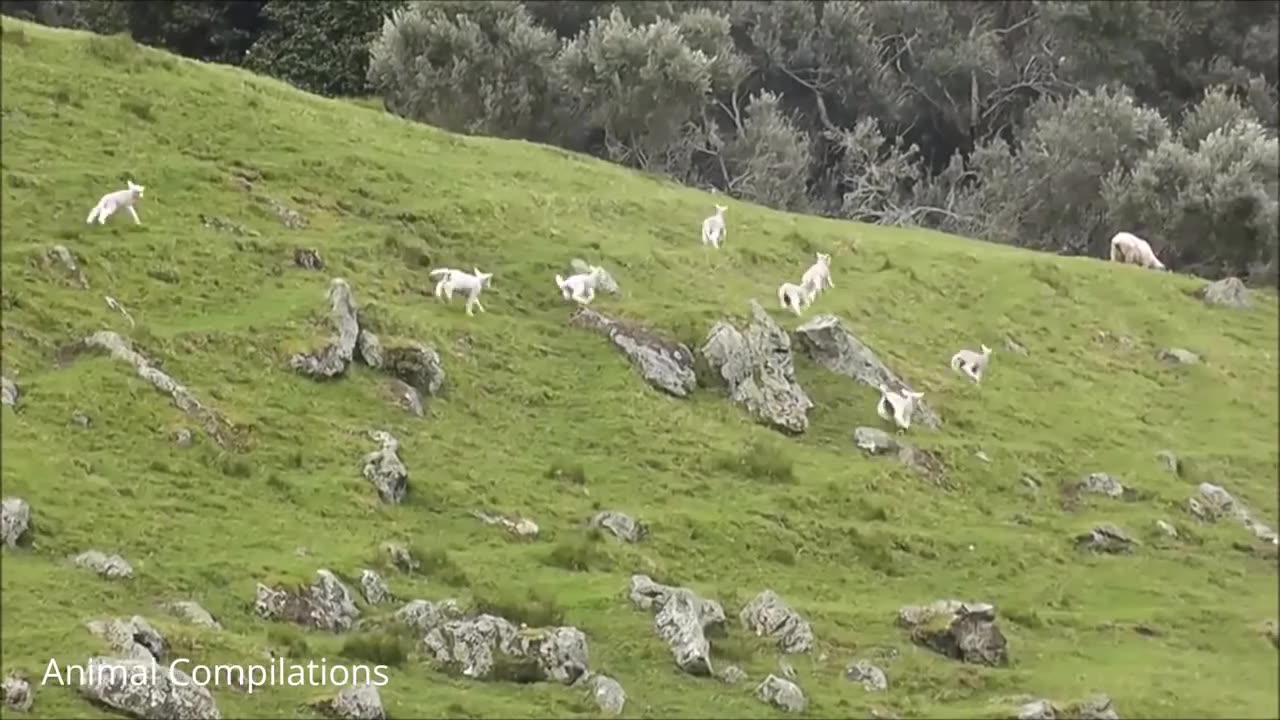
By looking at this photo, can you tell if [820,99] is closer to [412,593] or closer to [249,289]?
[249,289]

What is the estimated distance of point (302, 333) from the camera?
22625 mm

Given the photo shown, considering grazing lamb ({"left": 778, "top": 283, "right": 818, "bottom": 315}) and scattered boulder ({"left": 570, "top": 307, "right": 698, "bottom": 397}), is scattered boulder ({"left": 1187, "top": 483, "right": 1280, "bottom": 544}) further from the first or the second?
scattered boulder ({"left": 570, "top": 307, "right": 698, "bottom": 397})

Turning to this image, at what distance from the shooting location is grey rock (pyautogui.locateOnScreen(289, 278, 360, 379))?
72.2 feet

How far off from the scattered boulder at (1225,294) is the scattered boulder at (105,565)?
25.7m

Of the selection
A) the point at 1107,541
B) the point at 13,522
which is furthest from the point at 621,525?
the point at 13,522

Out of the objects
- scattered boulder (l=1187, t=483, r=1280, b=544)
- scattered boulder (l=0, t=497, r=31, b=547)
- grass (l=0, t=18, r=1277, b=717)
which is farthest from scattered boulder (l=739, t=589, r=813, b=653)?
scattered boulder (l=1187, t=483, r=1280, b=544)

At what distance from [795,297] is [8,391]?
13694 mm

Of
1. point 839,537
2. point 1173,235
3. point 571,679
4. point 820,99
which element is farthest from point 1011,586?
point 820,99

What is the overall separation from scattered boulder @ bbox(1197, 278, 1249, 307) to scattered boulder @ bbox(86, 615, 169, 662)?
87.2 ft

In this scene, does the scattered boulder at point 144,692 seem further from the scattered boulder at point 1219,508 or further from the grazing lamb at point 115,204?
the scattered boulder at point 1219,508

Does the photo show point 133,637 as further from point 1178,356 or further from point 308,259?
point 1178,356

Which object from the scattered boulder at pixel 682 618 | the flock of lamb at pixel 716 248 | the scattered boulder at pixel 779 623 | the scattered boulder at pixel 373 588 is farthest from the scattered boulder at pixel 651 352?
the scattered boulder at pixel 373 588

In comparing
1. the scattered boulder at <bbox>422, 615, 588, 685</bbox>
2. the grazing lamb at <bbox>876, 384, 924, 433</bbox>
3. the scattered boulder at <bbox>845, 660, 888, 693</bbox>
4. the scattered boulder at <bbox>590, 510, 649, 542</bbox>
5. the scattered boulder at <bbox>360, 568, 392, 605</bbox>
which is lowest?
the grazing lamb at <bbox>876, 384, 924, 433</bbox>

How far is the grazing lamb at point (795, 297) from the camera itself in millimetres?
29234
